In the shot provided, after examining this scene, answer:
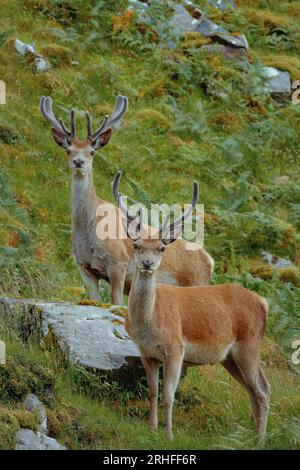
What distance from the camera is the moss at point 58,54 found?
19.7 meters

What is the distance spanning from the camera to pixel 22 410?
8664 millimetres

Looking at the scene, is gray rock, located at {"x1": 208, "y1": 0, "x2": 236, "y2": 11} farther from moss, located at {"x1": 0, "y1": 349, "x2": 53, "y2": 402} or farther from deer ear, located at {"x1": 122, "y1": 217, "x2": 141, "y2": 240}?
moss, located at {"x1": 0, "y1": 349, "x2": 53, "y2": 402}

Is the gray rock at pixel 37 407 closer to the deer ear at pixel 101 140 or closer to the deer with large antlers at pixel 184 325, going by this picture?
the deer with large antlers at pixel 184 325

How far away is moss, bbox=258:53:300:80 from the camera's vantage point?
22.3 metres

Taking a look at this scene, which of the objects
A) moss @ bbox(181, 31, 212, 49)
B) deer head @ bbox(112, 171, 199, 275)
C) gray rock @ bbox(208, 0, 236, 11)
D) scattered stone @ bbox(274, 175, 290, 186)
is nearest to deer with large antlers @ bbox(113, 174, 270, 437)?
deer head @ bbox(112, 171, 199, 275)

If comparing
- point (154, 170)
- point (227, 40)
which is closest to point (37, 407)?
point (154, 170)

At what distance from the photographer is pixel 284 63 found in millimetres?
22312

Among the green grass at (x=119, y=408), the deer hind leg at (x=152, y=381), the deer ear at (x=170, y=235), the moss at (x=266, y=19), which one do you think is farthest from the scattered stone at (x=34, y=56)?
the deer hind leg at (x=152, y=381)

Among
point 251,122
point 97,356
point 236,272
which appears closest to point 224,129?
point 251,122

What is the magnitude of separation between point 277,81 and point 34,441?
14880 mm

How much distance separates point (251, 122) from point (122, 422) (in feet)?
38.6

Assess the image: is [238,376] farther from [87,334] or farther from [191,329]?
[87,334]

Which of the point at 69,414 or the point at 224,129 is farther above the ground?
the point at 224,129
